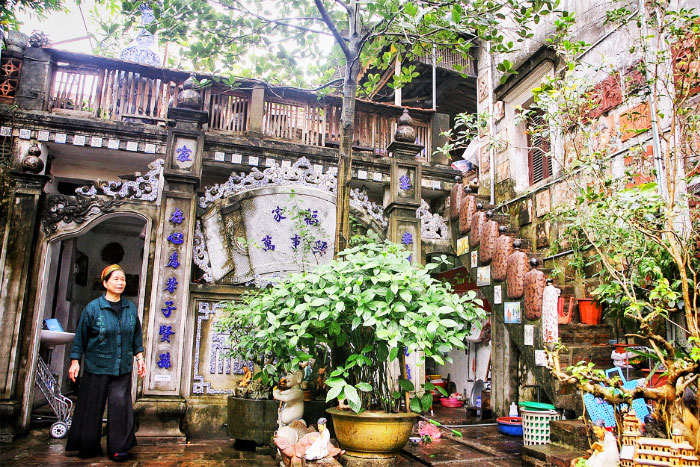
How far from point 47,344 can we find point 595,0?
352 inches

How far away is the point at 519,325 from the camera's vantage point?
6.27 m

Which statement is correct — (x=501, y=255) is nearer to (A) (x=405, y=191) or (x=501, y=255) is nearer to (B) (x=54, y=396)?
(A) (x=405, y=191)

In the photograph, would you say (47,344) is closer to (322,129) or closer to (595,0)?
(322,129)

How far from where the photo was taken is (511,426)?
706 centimetres

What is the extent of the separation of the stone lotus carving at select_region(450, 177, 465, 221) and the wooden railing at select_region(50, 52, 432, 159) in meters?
0.81

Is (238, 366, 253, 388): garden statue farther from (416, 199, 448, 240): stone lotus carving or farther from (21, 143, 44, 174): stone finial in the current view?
(21, 143, 44, 174): stone finial

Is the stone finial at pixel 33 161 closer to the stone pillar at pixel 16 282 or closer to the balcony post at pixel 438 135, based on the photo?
the stone pillar at pixel 16 282

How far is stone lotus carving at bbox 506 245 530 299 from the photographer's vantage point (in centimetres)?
639

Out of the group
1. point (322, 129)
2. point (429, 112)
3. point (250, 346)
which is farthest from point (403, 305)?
point (429, 112)

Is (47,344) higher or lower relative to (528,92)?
lower

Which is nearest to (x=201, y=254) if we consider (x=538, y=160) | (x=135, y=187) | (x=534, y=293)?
(x=135, y=187)

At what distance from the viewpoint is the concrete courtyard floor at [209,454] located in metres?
5.10

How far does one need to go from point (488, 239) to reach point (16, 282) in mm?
6085

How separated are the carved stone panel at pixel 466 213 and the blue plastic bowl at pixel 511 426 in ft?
8.85
